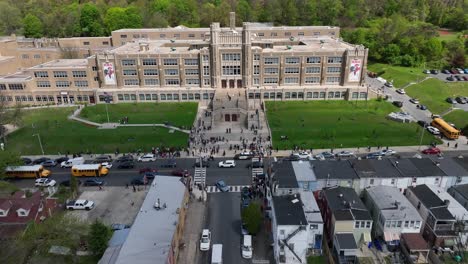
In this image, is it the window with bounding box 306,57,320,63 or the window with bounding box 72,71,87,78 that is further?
the window with bounding box 72,71,87,78

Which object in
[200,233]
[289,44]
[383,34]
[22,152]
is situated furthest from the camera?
[383,34]

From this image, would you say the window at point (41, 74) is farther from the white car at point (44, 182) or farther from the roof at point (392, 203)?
the roof at point (392, 203)

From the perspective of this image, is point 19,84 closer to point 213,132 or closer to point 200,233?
point 213,132

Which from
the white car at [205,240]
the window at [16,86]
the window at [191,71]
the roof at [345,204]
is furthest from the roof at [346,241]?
the window at [16,86]

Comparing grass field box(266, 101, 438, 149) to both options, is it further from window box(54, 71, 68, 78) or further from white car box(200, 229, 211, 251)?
window box(54, 71, 68, 78)

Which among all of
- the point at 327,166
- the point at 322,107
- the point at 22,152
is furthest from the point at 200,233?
the point at 322,107

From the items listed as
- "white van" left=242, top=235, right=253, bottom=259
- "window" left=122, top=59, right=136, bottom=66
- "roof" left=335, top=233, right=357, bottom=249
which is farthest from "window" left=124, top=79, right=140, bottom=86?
"roof" left=335, top=233, right=357, bottom=249
